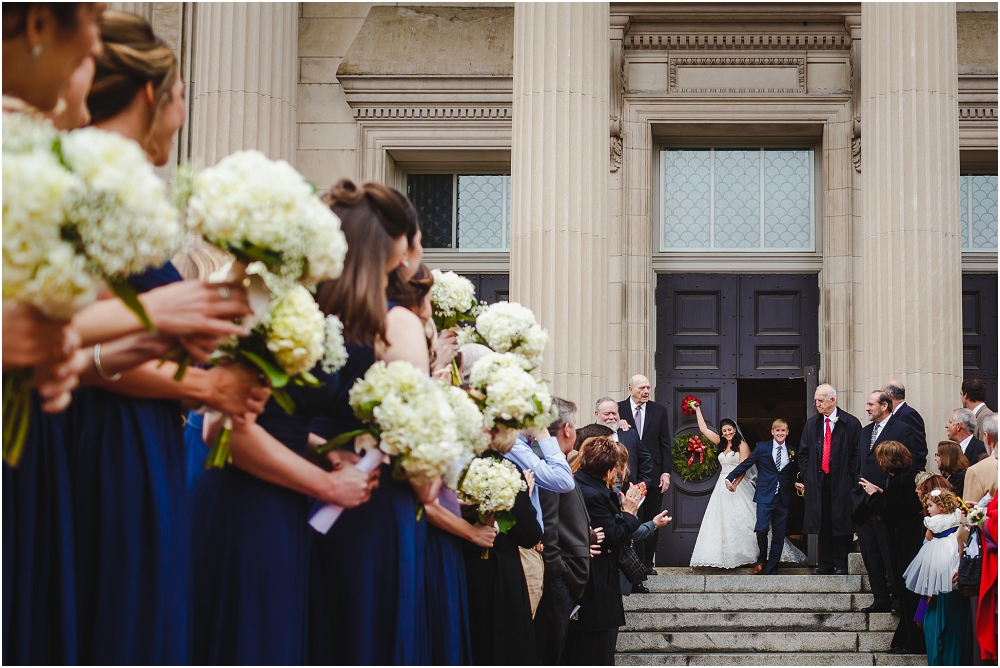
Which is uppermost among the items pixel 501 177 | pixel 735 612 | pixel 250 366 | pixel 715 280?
pixel 501 177

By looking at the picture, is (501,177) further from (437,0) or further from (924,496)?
(924,496)

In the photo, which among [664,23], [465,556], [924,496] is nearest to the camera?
[465,556]

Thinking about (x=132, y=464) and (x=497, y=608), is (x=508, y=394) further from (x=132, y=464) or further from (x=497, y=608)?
(x=132, y=464)

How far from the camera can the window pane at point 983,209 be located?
52.8ft

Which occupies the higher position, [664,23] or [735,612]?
[664,23]

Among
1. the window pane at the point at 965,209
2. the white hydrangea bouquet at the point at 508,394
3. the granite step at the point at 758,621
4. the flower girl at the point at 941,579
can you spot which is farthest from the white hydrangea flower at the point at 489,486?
the window pane at the point at 965,209

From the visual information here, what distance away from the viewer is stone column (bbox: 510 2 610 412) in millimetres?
12023

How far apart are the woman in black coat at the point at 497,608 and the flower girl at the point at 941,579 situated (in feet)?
16.2

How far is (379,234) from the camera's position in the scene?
4023mm

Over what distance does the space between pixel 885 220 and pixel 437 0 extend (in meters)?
6.99

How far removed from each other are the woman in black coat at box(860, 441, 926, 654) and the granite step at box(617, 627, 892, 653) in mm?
265

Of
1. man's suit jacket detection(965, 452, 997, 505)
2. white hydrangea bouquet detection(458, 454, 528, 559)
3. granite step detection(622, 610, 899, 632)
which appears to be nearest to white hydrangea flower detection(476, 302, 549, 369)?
white hydrangea bouquet detection(458, 454, 528, 559)

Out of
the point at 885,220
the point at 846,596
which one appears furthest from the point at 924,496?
the point at 885,220

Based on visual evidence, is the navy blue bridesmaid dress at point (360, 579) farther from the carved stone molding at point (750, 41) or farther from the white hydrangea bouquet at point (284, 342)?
the carved stone molding at point (750, 41)
